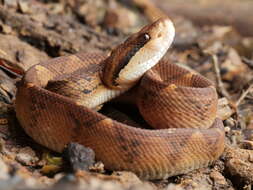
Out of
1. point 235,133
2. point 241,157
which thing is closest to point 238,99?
point 235,133

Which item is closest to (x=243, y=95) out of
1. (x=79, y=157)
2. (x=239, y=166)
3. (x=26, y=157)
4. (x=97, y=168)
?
(x=239, y=166)

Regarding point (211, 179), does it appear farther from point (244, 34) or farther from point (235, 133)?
point (244, 34)

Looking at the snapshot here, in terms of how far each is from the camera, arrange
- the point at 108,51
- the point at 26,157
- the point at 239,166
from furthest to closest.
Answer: the point at 108,51, the point at 239,166, the point at 26,157

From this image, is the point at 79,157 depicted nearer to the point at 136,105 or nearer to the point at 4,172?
the point at 4,172

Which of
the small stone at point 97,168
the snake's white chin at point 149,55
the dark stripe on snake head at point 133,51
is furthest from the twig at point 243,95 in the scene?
the small stone at point 97,168

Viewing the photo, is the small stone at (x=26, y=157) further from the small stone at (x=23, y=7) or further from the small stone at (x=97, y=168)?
the small stone at (x=23, y=7)

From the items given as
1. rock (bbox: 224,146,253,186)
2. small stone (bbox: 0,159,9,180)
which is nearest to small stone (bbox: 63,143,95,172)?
small stone (bbox: 0,159,9,180)
